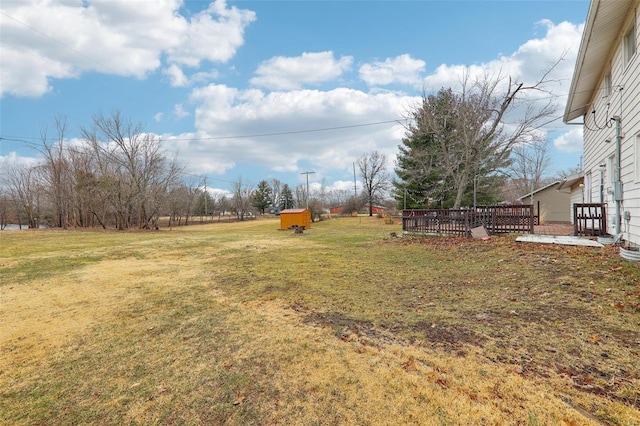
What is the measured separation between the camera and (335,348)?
279 cm

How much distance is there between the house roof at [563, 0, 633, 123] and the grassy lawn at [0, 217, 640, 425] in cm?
480

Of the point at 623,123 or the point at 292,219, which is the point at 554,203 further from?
the point at 292,219

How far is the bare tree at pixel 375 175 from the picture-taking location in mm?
43531

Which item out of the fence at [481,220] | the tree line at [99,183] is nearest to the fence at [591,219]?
the fence at [481,220]

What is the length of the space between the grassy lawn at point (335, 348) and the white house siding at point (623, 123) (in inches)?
60.2

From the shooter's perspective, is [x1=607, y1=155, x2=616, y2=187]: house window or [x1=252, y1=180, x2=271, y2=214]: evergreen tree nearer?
[x1=607, y1=155, x2=616, y2=187]: house window

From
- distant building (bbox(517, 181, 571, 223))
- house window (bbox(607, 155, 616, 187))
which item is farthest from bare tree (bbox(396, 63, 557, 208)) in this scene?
distant building (bbox(517, 181, 571, 223))

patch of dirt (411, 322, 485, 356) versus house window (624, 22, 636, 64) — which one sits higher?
house window (624, 22, 636, 64)

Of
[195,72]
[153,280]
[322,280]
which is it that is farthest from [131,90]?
[322,280]

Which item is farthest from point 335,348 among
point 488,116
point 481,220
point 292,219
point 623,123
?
point 292,219

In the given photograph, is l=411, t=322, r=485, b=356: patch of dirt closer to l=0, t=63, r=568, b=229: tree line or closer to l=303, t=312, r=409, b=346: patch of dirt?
l=303, t=312, r=409, b=346: patch of dirt

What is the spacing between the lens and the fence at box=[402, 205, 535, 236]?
9617 mm

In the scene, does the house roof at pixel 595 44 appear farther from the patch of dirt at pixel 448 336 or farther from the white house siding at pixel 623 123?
the patch of dirt at pixel 448 336

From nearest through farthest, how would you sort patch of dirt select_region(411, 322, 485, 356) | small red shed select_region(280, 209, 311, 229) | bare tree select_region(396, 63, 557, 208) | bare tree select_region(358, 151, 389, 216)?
1. patch of dirt select_region(411, 322, 485, 356)
2. bare tree select_region(396, 63, 557, 208)
3. small red shed select_region(280, 209, 311, 229)
4. bare tree select_region(358, 151, 389, 216)
